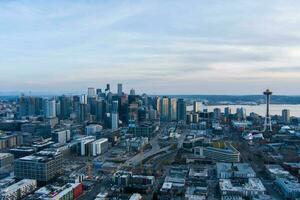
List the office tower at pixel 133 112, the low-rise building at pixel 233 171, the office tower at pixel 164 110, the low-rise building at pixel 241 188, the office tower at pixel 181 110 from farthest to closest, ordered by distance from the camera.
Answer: the office tower at pixel 164 110 → the office tower at pixel 181 110 → the office tower at pixel 133 112 → the low-rise building at pixel 233 171 → the low-rise building at pixel 241 188

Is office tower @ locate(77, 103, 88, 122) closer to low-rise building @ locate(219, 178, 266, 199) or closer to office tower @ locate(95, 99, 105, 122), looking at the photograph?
office tower @ locate(95, 99, 105, 122)

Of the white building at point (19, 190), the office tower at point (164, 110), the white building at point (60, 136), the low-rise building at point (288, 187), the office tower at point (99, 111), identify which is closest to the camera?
the white building at point (19, 190)

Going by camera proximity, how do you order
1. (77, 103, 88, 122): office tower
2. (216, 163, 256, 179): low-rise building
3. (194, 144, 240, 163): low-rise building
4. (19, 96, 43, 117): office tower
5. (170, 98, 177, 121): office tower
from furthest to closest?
(170, 98, 177, 121): office tower
(19, 96, 43, 117): office tower
(77, 103, 88, 122): office tower
(194, 144, 240, 163): low-rise building
(216, 163, 256, 179): low-rise building

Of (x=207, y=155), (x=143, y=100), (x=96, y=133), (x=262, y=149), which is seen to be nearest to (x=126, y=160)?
(x=207, y=155)

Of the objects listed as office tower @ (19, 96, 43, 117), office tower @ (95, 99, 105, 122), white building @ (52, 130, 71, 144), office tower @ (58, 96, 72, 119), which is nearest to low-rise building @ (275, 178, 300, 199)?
white building @ (52, 130, 71, 144)

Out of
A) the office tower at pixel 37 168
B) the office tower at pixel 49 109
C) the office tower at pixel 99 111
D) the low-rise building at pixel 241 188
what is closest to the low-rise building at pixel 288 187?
the low-rise building at pixel 241 188

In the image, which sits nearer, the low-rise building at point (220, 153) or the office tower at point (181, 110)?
the low-rise building at point (220, 153)

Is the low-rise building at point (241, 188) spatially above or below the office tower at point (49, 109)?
below

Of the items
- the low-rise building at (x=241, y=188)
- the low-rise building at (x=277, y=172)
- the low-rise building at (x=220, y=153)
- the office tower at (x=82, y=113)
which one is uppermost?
the office tower at (x=82, y=113)

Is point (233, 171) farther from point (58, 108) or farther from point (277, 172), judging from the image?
point (58, 108)

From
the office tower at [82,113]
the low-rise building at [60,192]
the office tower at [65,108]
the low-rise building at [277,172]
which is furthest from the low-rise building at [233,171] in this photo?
the office tower at [65,108]

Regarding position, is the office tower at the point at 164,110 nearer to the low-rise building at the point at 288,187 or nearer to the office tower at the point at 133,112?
the office tower at the point at 133,112
